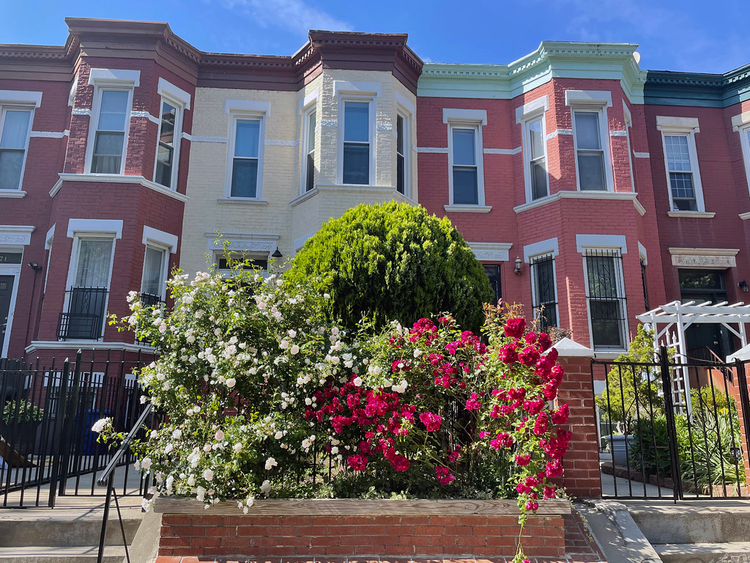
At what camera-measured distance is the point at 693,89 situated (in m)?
15.0

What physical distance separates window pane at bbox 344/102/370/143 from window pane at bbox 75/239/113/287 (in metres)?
5.87

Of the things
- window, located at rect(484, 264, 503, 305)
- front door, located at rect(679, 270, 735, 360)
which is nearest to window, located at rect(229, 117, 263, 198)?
window, located at rect(484, 264, 503, 305)

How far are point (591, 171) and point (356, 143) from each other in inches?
219

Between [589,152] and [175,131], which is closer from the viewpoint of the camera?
[589,152]

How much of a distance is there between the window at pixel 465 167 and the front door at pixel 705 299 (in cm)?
572

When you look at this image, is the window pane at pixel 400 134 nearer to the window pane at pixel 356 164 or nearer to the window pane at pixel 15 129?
the window pane at pixel 356 164

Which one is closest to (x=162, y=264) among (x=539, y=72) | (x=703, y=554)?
(x=539, y=72)

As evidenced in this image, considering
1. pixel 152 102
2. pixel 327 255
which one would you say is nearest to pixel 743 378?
pixel 327 255

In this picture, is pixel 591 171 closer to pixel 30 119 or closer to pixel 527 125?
pixel 527 125

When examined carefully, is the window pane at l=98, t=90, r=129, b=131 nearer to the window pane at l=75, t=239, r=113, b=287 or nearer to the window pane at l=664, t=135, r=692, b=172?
the window pane at l=75, t=239, r=113, b=287

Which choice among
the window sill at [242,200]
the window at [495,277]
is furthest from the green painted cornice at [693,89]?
the window sill at [242,200]

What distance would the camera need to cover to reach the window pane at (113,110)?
13.0m

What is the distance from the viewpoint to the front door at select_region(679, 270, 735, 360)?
541 inches

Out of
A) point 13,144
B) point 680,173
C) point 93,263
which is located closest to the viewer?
point 93,263
